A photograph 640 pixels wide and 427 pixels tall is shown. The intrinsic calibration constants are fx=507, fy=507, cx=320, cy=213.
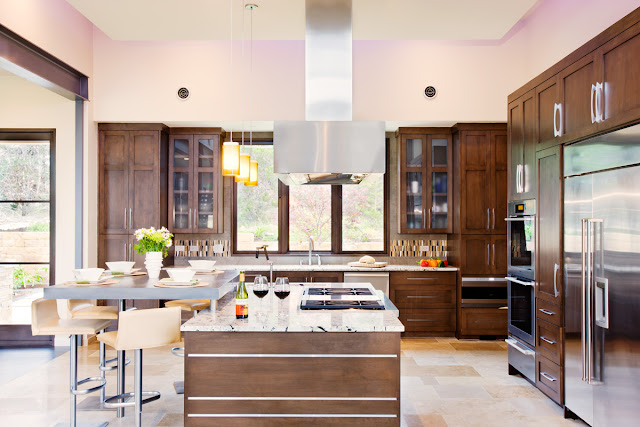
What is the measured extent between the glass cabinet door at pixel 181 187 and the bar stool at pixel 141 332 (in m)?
2.94

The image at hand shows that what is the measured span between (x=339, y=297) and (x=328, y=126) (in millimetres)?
1193

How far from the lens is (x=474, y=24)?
446 centimetres

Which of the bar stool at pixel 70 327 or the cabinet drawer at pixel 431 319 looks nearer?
the bar stool at pixel 70 327

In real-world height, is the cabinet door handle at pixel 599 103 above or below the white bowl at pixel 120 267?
above

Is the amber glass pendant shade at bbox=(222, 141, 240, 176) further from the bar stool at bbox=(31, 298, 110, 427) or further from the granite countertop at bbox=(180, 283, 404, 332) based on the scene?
the bar stool at bbox=(31, 298, 110, 427)

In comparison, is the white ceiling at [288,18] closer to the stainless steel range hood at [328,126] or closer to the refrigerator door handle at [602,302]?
the stainless steel range hood at [328,126]

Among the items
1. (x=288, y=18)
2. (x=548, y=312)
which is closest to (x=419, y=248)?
(x=548, y=312)

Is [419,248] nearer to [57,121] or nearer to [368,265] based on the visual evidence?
[368,265]

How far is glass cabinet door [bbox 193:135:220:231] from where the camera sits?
6195mm

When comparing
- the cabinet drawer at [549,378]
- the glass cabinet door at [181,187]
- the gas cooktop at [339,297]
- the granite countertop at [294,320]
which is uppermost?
the glass cabinet door at [181,187]

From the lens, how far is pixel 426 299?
609 cm

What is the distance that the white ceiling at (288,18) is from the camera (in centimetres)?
402

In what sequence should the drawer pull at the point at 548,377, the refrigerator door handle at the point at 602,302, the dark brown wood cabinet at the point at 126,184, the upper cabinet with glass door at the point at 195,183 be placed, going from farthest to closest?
the upper cabinet with glass door at the point at 195,183 < the dark brown wood cabinet at the point at 126,184 < the drawer pull at the point at 548,377 < the refrigerator door handle at the point at 602,302

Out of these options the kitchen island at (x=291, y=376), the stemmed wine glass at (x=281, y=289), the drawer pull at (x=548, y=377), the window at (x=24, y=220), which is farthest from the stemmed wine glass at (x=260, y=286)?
the window at (x=24, y=220)
